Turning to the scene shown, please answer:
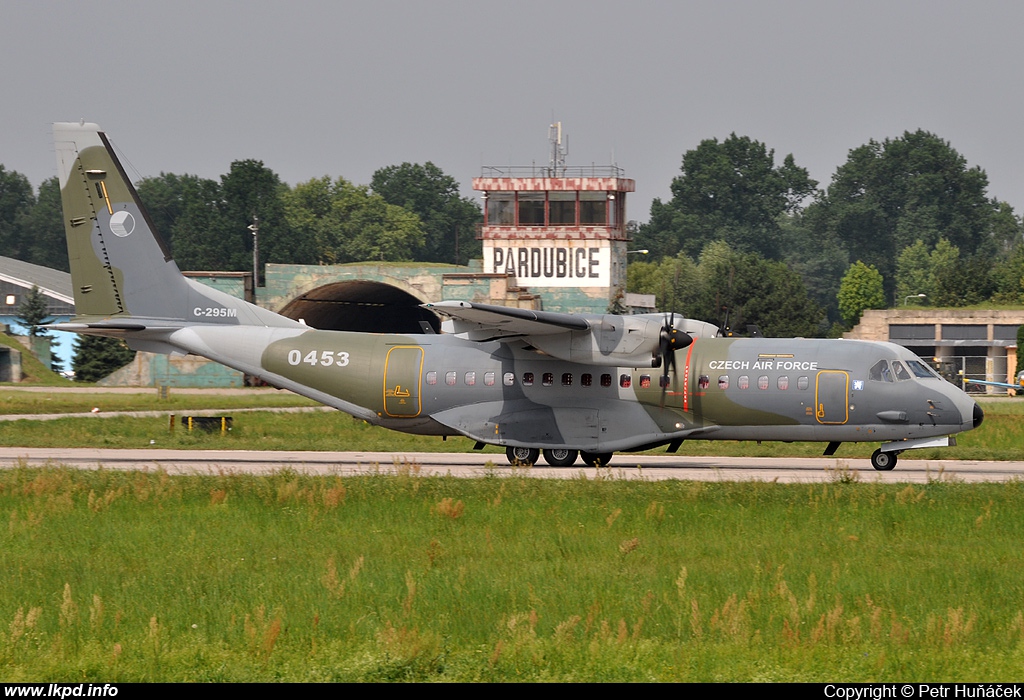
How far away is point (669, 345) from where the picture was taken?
91.8ft

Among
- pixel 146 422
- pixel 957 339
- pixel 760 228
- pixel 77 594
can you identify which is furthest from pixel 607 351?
pixel 760 228

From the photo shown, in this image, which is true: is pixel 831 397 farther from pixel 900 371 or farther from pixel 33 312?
pixel 33 312

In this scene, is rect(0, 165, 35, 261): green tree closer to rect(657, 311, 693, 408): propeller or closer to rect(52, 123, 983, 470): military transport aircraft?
rect(52, 123, 983, 470): military transport aircraft

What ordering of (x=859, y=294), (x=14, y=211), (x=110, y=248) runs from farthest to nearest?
1. (x=14, y=211)
2. (x=859, y=294)
3. (x=110, y=248)

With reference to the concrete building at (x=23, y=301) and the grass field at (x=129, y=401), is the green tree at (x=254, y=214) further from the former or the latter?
the grass field at (x=129, y=401)

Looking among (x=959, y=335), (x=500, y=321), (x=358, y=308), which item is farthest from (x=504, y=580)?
(x=959, y=335)

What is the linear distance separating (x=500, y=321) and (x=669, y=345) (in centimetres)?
415

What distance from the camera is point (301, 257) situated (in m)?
138

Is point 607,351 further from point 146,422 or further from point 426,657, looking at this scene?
point 146,422

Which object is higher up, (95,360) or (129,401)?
(95,360)

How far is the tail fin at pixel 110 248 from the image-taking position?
31094mm

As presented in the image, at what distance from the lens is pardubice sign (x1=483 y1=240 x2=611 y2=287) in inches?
3081

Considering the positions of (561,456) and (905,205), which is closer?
(561,456)

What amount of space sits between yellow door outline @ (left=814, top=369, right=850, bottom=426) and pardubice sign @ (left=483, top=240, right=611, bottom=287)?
49.8 meters
